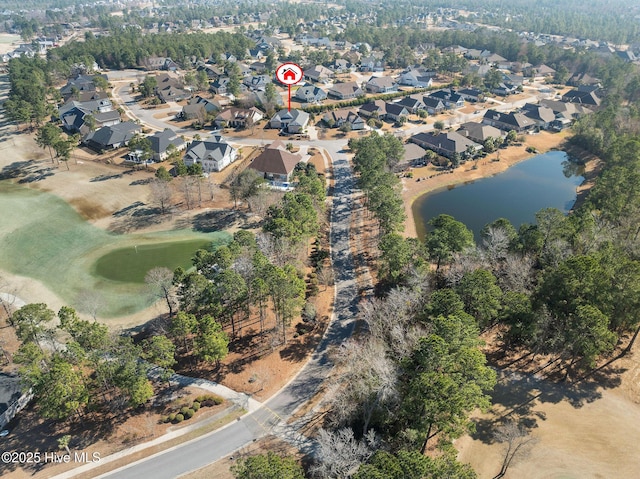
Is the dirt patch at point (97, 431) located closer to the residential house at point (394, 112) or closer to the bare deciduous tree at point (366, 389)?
the bare deciduous tree at point (366, 389)

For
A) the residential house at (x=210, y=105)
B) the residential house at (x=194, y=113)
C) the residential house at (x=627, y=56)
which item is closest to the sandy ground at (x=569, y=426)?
the residential house at (x=194, y=113)

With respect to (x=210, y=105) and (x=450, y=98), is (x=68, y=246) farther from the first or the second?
(x=450, y=98)

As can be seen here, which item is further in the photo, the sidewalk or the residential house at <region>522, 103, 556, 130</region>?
the residential house at <region>522, 103, 556, 130</region>

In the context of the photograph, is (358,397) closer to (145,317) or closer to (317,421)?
(317,421)

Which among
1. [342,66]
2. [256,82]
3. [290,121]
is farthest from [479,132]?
[342,66]

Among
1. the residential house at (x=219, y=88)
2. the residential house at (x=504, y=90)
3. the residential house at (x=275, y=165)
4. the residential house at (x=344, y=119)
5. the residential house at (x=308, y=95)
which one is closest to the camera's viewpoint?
the residential house at (x=275, y=165)

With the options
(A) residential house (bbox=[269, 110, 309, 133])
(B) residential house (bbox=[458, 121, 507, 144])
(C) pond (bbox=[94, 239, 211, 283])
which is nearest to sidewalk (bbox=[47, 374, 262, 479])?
(C) pond (bbox=[94, 239, 211, 283])

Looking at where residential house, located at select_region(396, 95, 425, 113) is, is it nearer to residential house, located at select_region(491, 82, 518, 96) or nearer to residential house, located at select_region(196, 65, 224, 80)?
residential house, located at select_region(491, 82, 518, 96)
